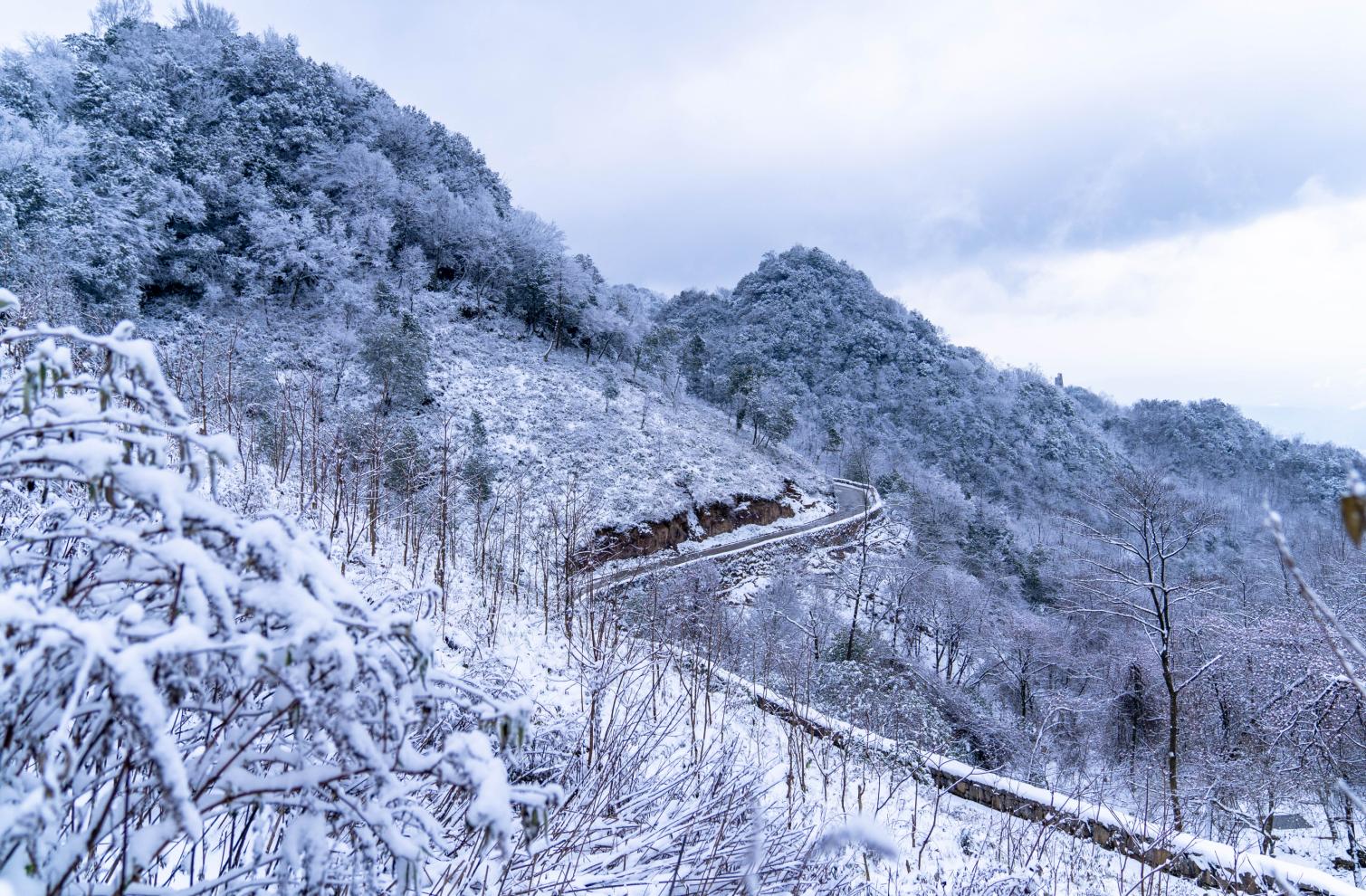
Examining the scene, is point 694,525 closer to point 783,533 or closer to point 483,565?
point 783,533

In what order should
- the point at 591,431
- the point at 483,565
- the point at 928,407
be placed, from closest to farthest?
the point at 483,565 < the point at 591,431 < the point at 928,407

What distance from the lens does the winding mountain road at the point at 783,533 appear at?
16300 millimetres

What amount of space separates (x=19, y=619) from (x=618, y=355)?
103 feet

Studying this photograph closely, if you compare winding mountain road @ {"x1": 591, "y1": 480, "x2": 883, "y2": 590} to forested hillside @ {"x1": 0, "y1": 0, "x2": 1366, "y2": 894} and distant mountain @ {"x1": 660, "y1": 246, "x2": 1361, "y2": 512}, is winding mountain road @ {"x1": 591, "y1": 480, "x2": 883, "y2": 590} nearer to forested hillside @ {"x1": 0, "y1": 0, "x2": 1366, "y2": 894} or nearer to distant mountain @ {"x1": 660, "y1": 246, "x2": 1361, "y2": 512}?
forested hillside @ {"x1": 0, "y1": 0, "x2": 1366, "y2": 894}

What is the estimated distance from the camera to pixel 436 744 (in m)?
3.24

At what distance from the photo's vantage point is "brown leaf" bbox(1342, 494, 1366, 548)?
0.86 m

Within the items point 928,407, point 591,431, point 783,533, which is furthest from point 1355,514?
point 928,407

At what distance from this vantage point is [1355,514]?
873 mm

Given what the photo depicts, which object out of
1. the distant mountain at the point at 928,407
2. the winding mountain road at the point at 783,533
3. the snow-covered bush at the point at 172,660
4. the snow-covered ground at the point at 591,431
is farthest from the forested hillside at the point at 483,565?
the winding mountain road at the point at 783,533

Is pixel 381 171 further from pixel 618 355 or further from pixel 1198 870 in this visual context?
pixel 1198 870

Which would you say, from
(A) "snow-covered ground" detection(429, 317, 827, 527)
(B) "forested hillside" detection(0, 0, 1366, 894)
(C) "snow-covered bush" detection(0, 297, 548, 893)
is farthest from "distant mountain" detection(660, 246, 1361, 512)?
(C) "snow-covered bush" detection(0, 297, 548, 893)

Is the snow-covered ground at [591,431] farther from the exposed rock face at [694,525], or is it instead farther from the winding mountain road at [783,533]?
the winding mountain road at [783,533]

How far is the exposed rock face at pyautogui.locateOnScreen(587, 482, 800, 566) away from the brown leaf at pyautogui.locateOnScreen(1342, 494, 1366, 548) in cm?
1362

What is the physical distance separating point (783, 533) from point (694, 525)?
4.17 meters
